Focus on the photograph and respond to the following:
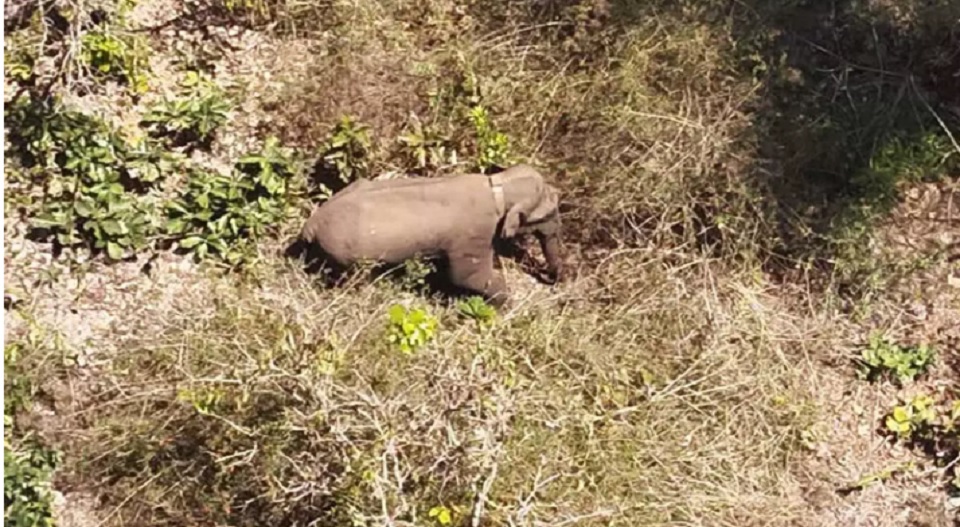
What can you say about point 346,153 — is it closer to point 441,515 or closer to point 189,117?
point 189,117

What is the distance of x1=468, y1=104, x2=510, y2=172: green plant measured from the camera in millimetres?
4980

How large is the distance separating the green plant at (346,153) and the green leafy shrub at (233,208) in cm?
14

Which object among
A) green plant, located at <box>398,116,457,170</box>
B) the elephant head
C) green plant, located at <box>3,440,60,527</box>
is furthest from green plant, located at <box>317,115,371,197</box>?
green plant, located at <box>3,440,60,527</box>

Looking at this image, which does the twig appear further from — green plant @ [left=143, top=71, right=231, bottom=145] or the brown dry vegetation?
green plant @ [left=143, top=71, right=231, bottom=145]

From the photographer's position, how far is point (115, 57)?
5.07 meters

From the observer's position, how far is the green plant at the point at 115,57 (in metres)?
5.05

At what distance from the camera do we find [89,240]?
15.8 ft

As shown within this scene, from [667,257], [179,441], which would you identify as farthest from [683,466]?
[179,441]

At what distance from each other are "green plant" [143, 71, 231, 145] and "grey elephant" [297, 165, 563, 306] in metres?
0.55

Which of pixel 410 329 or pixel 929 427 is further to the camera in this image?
pixel 929 427

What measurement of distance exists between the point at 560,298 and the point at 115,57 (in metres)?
1.83

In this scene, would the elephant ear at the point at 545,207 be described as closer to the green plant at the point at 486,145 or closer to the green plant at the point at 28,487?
the green plant at the point at 486,145

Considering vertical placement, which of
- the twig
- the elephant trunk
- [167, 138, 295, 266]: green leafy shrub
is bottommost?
the elephant trunk

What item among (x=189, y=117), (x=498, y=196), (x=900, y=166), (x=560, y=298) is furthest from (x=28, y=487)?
(x=900, y=166)
